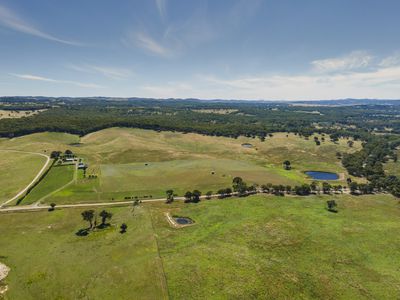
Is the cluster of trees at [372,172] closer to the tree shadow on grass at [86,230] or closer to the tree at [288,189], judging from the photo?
the tree at [288,189]

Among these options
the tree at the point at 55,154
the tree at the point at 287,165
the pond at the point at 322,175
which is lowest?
the pond at the point at 322,175

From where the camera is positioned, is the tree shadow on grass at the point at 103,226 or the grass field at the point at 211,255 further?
the tree shadow on grass at the point at 103,226

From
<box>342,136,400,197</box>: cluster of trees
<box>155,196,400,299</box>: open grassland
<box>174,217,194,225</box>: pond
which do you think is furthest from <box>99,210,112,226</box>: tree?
<box>342,136,400,197</box>: cluster of trees

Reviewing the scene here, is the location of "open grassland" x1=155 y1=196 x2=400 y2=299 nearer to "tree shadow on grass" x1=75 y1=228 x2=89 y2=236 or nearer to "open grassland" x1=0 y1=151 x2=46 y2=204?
"tree shadow on grass" x1=75 y1=228 x2=89 y2=236

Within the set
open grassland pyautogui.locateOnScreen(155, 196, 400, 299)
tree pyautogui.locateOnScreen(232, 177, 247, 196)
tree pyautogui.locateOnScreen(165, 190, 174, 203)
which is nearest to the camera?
open grassland pyautogui.locateOnScreen(155, 196, 400, 299)

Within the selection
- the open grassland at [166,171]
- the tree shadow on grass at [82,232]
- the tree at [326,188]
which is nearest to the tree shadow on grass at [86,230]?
the tree shadow on grass at [82,232]

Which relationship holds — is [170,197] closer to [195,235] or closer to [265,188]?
[195,235]
